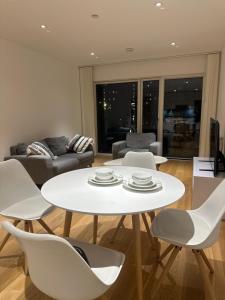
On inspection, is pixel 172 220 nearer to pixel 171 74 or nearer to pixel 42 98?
pixel 42 98

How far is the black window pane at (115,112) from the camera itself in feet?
19.4

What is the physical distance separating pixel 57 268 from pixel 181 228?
0.94 metres

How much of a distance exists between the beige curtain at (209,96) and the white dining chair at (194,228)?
3.59m

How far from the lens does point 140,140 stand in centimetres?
535

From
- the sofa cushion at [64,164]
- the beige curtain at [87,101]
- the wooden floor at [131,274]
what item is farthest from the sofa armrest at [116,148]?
the wooden floor at [131,274]

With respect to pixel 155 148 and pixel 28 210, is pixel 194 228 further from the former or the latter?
pixel 155 148

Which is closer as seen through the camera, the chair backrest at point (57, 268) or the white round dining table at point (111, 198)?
the chair backrest at point (57, 268)

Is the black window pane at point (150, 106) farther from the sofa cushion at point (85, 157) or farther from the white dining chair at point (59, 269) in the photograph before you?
the white dining chair at point (59, 269)

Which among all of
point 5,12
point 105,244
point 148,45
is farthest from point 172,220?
point 148,45

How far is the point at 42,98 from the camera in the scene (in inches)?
188

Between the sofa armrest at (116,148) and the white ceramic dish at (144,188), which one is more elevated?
the white ceramic dish at (144,188)

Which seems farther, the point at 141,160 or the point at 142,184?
the point at 141,160

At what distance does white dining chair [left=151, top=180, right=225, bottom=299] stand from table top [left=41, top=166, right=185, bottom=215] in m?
0.26

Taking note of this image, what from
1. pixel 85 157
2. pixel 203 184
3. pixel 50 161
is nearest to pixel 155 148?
pixel 85 157
